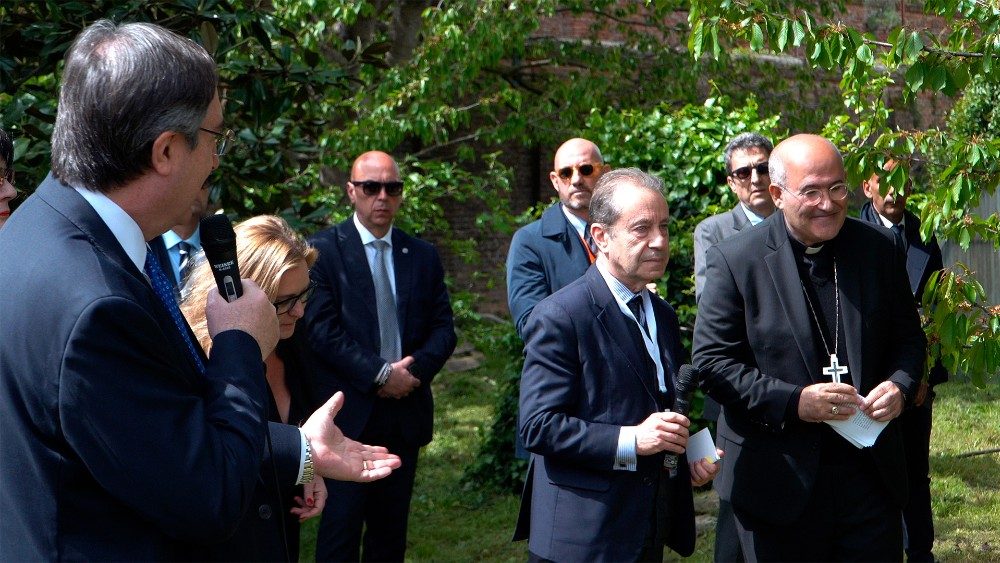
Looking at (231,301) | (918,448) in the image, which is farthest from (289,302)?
(918,448)

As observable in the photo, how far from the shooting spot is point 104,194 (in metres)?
2.12

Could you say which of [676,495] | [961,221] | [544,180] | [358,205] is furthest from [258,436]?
[544,180]

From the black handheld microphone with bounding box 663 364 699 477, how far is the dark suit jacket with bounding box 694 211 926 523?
1.14ft

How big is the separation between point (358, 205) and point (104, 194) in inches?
161

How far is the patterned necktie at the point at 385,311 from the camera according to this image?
6023 millimetres

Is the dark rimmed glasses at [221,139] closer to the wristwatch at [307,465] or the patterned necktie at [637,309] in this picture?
the wristwatch at [307,465]

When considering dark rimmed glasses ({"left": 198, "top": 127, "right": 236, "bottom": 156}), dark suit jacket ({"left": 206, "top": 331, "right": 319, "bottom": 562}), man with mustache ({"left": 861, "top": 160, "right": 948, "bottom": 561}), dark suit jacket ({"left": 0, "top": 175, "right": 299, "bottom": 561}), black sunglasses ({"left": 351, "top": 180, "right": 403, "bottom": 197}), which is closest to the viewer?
dark suit jacket ({"left": 0, "top": 175, "right": 299, "bottom": 561})

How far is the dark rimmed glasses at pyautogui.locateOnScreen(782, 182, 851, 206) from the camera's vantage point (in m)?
4.11

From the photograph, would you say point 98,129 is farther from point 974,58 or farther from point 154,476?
point 974,58

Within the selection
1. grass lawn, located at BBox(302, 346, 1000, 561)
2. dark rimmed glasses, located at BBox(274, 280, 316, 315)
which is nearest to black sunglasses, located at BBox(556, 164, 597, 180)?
grass lawn, located at BBox(302, 346, 1000, 561)

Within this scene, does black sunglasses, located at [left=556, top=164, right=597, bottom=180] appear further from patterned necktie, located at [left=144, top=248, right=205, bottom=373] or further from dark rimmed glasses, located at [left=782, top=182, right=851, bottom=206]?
patterned necktie, located at [left=144, top=248, right=205, bottom=373]

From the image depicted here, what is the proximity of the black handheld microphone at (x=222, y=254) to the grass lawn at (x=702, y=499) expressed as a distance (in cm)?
475

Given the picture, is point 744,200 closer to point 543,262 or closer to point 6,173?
point 543,262

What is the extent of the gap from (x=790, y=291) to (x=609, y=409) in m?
0.89
